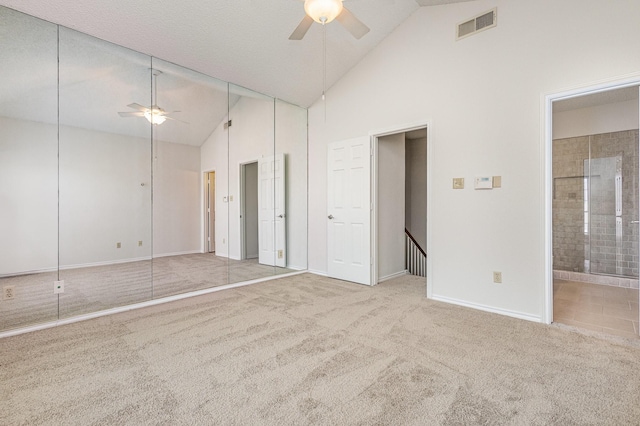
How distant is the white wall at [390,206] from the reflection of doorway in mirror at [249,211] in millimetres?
2181

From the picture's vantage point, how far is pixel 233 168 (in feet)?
15.6

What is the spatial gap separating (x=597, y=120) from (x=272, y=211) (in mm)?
5377

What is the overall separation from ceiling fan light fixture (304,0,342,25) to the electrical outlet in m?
3.68

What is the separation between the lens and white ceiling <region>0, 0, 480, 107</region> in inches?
114

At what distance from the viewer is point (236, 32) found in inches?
135

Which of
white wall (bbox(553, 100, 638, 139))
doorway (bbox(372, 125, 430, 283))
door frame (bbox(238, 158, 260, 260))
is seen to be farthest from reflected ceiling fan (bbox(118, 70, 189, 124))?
white wall (bbox(553, 100, 638, 139))

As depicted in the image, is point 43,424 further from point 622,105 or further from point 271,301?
point 622,105

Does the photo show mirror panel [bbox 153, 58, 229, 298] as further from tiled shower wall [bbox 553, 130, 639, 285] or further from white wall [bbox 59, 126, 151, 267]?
tiled shower wall [bbox 553, 130, 639, 285]

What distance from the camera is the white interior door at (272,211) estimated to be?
17.1 ft

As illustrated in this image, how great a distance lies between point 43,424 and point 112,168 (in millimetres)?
2780

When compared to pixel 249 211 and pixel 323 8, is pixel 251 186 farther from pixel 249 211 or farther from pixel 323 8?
pixel 323 8

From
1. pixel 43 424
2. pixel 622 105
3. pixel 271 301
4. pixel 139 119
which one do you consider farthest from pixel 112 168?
pixel 622 105

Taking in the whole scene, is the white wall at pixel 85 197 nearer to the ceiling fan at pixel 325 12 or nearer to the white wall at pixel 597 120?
the ceiling fan at pixel 325 12

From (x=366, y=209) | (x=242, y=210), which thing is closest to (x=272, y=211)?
(x=242, y=210)
